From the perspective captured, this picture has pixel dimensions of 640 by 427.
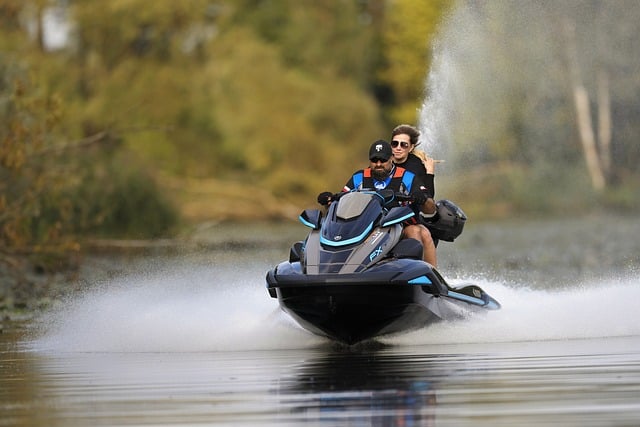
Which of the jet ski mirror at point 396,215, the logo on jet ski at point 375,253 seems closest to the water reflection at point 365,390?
the logo on jet ski at point 375,253

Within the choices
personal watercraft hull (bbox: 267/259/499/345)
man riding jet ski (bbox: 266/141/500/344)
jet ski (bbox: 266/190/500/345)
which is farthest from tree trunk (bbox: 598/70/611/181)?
personal watercraft hull (bbox: 267/259/499/345)

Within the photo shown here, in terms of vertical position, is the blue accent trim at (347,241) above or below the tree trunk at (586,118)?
below

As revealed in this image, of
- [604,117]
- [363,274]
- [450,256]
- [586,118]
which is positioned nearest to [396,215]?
[363,274]

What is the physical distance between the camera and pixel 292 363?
12.0 m

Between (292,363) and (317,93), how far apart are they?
4521cm

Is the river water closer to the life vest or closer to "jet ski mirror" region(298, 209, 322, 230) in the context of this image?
"jet ski mirror" region(298, 209, 322, 230)

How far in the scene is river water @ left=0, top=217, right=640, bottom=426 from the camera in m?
8.61

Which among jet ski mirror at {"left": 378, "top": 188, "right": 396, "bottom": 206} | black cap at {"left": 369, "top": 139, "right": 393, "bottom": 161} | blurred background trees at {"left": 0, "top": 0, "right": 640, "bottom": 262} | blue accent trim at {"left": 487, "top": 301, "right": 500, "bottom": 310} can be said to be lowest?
blue accent trim at {"left": 487, "top": 301, "right": 500, "bottom": 310}

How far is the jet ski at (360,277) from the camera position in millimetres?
12406

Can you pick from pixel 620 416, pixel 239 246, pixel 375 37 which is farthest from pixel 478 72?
pixel 620 416

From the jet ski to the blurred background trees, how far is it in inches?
764

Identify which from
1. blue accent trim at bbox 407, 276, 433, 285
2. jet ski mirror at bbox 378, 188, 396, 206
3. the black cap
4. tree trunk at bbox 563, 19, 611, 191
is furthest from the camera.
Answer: tree trunk at bbox 563, 19, 611, 191

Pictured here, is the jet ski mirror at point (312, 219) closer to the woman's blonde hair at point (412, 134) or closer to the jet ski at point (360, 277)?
the jet ski at point (360, 277)

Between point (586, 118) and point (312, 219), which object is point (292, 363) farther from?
point (586, 118)
